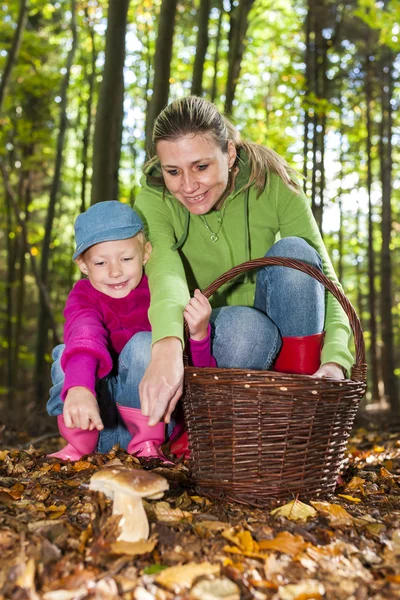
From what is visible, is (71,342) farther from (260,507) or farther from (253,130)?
(253,130)

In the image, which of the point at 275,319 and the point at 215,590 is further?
the point at 275,319

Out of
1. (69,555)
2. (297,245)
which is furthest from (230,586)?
(297,245)

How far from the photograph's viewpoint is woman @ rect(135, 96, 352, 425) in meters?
2.22

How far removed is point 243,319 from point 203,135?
0.86 meters

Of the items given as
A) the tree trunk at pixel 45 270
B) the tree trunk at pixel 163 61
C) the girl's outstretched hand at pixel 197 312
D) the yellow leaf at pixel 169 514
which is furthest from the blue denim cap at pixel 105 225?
the tree trunk at pixel 45 270

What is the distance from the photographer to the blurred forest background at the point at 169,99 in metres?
5.48

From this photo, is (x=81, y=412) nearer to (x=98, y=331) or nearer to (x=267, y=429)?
(x=98, y=331)

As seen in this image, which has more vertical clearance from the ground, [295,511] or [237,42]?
[237,42]

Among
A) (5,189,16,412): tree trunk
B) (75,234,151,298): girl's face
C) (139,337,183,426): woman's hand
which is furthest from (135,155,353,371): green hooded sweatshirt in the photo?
(5,189,16,412): tree trunk

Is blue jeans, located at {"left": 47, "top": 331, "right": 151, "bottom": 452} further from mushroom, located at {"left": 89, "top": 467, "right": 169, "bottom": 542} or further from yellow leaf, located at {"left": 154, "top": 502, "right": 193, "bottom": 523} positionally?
mushroom, located at {"left": 89, "top": 467, "right": 169, "bottom": 542}

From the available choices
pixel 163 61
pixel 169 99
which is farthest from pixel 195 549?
pixel 169 99

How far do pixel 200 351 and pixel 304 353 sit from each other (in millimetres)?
480

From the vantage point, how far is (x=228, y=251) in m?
2.84

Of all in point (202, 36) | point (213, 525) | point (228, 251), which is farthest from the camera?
point (202, 36)
